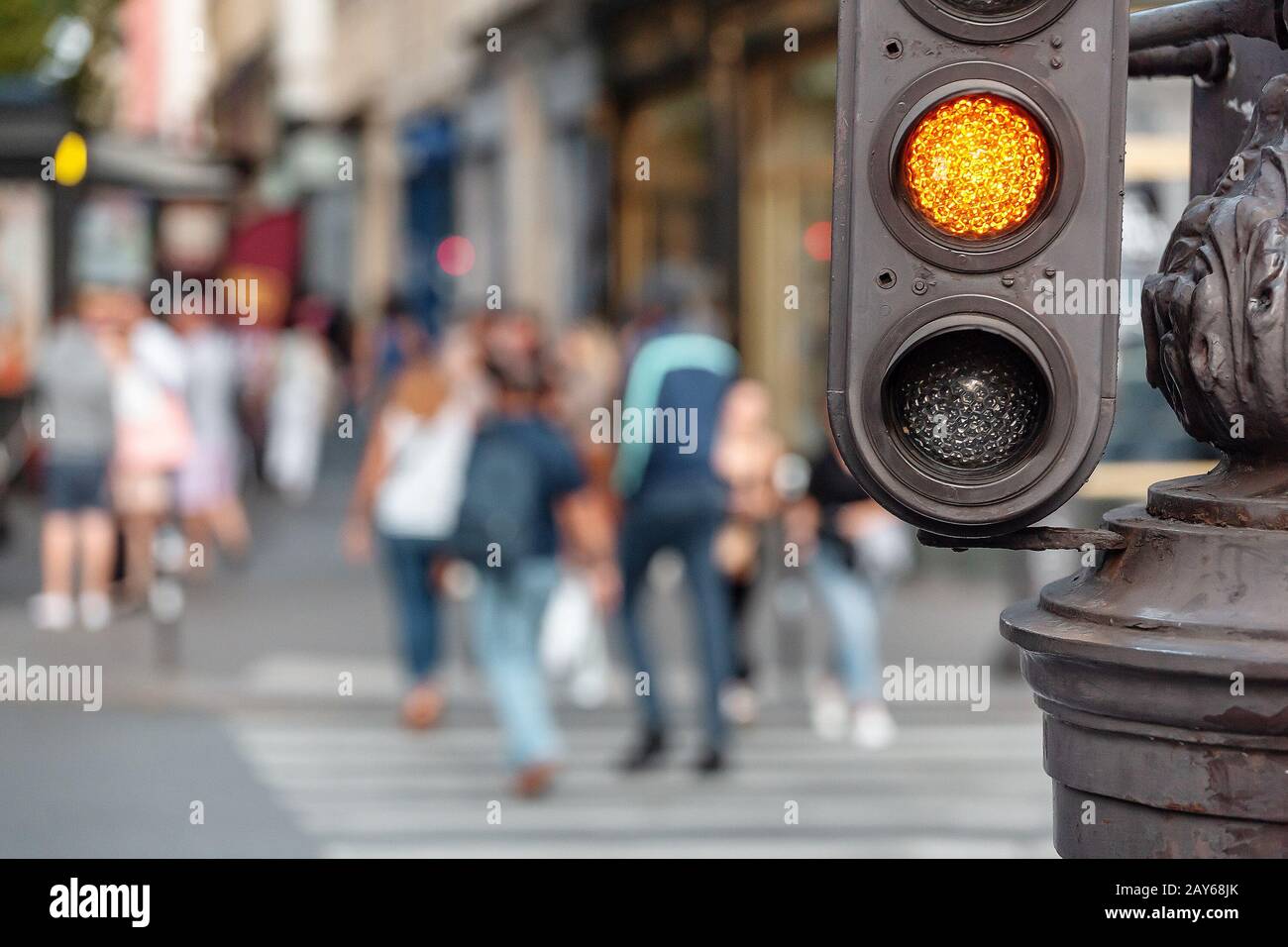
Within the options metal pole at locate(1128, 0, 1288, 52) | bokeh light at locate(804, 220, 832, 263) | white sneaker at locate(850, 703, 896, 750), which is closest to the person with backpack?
white sneaker at locate(850, 703, 896, 750)

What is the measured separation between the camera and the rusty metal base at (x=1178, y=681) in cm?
218

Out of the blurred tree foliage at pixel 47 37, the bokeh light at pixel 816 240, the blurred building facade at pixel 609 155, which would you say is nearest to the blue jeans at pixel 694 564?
the blurred building facade at pixel 609 155

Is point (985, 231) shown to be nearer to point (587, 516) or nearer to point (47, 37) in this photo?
point (587, 516)

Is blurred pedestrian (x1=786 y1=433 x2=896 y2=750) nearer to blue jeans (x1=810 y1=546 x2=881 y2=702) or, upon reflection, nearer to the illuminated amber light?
blue jeans (x1=810 y1=546 x2=881 y2=702)

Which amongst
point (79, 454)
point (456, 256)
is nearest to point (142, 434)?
point (79, 454)

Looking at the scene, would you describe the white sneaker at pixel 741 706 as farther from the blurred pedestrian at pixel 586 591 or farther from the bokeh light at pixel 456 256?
the bokeh light at pixel 456 256

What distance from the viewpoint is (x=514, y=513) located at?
8.72 meters

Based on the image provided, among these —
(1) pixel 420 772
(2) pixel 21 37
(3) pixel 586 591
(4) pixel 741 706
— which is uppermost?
(2) pixel 21 37

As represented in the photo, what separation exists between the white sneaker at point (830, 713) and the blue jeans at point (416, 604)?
6.30 feet

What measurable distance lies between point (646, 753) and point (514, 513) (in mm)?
1207

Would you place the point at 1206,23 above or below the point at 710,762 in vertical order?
above

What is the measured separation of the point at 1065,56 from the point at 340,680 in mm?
9170

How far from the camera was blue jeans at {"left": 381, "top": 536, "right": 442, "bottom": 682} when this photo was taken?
9.88m

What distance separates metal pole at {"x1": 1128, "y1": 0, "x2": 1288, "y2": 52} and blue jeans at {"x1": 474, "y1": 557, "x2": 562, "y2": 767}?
6161 mm
